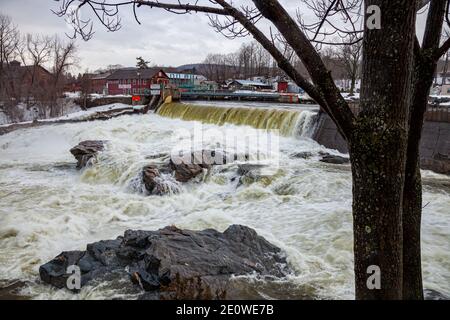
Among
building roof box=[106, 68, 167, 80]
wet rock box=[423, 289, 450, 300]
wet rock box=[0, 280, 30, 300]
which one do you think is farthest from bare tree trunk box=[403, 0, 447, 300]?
building roof box=[106, 68, 167, 80]

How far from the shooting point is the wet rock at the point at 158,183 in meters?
10.8

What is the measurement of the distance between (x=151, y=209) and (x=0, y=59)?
38.2 metres

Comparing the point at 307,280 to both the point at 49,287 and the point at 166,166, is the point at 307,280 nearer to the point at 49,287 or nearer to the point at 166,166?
the point at 49,287

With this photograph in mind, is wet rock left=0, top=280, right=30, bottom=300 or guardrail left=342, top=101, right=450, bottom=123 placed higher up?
guardrail left=342, top=101, right=450, bottom=123

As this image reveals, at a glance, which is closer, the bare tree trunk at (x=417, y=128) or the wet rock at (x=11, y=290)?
the bare tree trunk at (x=417, y=128)

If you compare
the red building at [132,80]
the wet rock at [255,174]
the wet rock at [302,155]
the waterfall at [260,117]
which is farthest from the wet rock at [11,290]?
the red building at [132,80]

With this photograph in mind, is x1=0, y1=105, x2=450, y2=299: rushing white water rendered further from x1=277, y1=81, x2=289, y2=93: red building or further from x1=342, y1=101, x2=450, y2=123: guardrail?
x1=277, y1=81, x2=289, y2=93: red building

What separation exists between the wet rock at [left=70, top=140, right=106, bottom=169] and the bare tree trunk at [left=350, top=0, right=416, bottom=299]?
13295 mm

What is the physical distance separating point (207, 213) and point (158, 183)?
2436 mm

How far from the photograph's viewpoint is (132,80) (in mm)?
61281

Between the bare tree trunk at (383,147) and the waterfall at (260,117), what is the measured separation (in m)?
15.6

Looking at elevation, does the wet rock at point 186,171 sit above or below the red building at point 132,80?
below

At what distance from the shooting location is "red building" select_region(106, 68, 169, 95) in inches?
2232

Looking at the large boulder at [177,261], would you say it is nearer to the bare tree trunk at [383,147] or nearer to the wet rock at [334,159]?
the bare tree trunk at [383,147]
